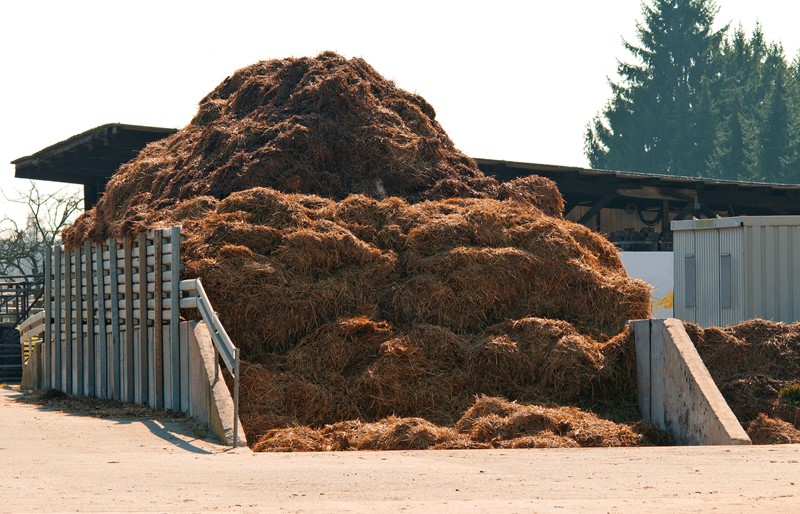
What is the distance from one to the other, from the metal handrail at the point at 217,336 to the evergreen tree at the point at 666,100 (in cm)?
5906

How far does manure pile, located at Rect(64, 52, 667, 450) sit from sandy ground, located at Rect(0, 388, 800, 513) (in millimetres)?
1154

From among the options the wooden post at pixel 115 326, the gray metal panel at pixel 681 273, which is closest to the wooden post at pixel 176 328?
the wooden post at pixel 115 326

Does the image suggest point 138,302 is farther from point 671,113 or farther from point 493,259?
point 671,113

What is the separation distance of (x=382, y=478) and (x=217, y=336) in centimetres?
406

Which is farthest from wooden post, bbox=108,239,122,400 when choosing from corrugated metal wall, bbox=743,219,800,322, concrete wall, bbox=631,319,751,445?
corrugated metal wall, bbox=743,219,800,322

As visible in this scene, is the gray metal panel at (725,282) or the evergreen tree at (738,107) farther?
the evergreen tree at (738,107)

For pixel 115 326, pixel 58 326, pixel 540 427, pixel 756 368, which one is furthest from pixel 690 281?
pixel 58 326

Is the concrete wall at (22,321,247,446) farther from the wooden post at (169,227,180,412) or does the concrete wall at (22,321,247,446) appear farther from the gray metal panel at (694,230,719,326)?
the gray metal panel at (694,230,719,326)

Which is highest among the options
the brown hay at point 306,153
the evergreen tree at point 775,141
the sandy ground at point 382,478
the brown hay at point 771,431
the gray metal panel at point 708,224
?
the evergreen tree at point 775,141

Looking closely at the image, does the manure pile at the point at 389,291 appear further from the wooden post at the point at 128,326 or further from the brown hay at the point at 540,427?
the wooden post at the point at 128,326

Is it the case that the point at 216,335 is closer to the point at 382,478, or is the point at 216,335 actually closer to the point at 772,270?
the point at 382,478

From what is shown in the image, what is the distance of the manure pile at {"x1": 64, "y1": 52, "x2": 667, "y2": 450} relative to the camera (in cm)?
1401

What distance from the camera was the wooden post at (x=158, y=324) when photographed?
16125 millimetres

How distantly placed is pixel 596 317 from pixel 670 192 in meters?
18.3
